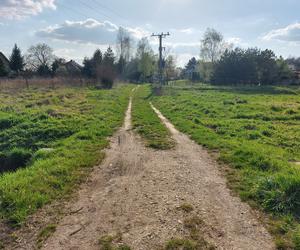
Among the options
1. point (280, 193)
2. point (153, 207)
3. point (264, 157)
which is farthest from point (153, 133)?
point (280, 193)

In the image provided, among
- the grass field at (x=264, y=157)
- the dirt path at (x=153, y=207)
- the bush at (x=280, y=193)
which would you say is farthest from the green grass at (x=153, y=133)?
the bush at (x=280, y=193)

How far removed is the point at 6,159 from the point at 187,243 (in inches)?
296

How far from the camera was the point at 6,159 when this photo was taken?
9883mm

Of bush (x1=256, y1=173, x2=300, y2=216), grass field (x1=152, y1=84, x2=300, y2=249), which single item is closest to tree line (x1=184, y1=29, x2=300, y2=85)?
grass field (x1=152, y1=84, x2=300, y2=249)

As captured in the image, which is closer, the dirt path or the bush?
the dirt path

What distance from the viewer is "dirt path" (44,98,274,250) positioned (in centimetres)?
463

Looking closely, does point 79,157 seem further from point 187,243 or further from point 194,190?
point 187,243

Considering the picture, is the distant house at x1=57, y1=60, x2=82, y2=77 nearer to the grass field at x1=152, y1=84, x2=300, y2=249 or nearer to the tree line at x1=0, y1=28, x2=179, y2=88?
the tree line at x1=0, y1=28, x2=179, y2=88

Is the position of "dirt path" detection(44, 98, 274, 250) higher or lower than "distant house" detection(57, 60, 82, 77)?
lower

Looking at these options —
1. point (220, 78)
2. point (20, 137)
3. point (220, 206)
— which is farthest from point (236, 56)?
point (220, 206)

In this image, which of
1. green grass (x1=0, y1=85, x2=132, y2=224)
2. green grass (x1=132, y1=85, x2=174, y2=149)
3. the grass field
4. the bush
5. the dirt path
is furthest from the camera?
green grass (x1=132, y1=85, x2=174, y2=149)

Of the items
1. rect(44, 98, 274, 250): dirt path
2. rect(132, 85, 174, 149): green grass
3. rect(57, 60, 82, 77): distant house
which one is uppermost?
rect(57, 60, 82, 77): distant house

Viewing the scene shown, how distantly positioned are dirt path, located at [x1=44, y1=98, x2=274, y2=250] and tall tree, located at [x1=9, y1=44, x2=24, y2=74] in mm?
60937

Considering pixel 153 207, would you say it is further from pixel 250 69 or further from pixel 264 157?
pixel 250 69
